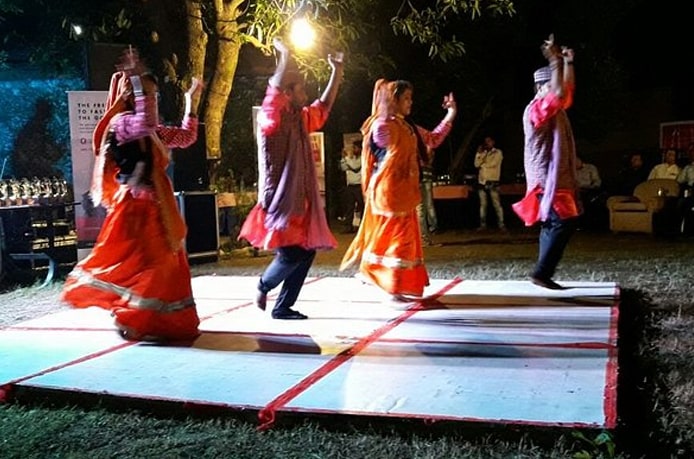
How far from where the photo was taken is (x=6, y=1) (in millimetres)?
13258

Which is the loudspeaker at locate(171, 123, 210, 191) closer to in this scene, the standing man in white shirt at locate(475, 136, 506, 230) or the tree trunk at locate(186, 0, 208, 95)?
the tree trunk at locate(186, 0, 208, 95)

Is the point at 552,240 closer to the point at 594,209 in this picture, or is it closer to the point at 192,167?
the point at 192,167

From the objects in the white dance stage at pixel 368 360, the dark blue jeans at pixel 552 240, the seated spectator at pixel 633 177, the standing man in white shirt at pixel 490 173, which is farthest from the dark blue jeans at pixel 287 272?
the seated spectator at pixel 633 177

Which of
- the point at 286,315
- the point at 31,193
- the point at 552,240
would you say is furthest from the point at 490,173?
the point at 286,315

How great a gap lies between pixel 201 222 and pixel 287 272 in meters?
5.01

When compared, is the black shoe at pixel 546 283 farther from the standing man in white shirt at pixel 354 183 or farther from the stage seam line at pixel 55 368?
the standing man in white shirt at pixel 354 183

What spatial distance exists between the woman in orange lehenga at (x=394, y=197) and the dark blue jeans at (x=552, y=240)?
972 mm

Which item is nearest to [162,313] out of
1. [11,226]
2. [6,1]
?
[11,226]

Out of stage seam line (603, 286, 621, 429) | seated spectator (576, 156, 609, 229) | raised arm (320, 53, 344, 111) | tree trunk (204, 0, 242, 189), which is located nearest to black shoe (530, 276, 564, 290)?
stage seam line (603, 286, 621, 429)

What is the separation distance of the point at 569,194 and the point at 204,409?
3.53 m

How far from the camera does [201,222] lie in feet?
33.4

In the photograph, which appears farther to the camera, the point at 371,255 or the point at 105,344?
the point at 371,255

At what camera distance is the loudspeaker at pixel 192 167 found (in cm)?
1005

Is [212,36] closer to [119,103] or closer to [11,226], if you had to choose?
[11,226]
